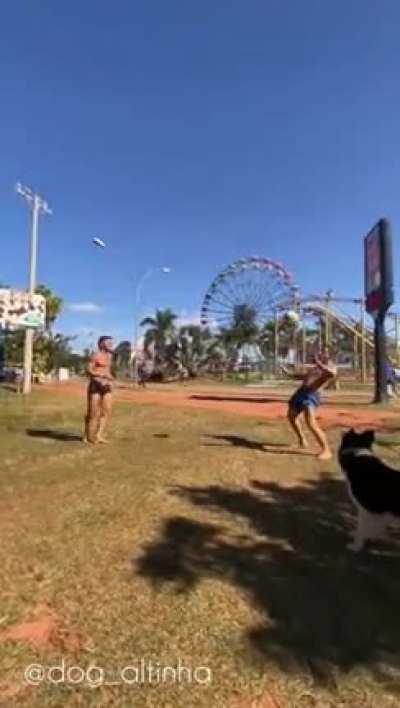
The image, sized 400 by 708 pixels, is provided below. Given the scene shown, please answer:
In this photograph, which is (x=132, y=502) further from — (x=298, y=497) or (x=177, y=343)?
(x=177, y=343)

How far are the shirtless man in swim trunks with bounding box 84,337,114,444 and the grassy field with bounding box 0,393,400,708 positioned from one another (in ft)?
4.56

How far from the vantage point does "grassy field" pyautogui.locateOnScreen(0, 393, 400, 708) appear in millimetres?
3930

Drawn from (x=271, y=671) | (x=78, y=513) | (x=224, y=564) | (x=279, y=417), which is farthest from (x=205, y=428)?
(x=271, y=671)

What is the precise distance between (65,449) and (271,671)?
18.9 feet

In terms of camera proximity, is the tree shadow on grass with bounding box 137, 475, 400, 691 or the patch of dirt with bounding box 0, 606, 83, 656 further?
the tree shadow on grass with bounding box 137, 475, 400, 691

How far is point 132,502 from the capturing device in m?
6.65

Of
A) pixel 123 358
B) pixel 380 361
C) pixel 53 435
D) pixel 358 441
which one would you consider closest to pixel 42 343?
pixel 123 358

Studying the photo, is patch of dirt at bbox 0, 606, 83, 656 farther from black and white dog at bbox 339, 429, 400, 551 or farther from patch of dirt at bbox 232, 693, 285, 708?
black and white dog at bbox 339, 429, 400, 551

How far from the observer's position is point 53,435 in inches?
426

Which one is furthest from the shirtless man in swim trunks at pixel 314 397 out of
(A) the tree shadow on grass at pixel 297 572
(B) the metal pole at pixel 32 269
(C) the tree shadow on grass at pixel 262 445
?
(B) the metal pole at pixel 32 269

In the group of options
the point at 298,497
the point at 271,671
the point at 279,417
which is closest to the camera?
the point at 271,671

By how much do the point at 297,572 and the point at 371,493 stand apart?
87 cm

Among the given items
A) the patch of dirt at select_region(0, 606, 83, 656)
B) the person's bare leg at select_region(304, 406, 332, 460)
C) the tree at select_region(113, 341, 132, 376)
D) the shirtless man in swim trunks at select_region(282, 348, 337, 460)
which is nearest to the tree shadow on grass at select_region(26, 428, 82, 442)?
the shirtless man in swim trunks at select_region(282, 348, 337, 460)

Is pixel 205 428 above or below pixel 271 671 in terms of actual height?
above
